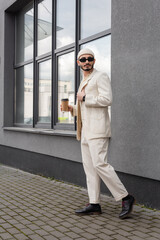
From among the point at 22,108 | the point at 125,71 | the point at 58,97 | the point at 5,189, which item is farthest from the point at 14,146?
the point at 125,71

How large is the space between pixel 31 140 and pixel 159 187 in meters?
4.10

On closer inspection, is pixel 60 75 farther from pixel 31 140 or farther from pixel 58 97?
pixel 31 140

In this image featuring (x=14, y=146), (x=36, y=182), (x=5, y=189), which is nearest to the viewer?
(x=5, y=189)

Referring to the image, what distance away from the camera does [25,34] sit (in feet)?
30.0

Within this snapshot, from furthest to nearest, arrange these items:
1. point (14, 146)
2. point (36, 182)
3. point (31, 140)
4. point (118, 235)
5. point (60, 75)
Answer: point (14, 146)
point (31, 140)
point (60, 75)
point (36, 182)
point (118, 235)

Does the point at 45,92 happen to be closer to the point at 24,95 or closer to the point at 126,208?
the point at 24,95

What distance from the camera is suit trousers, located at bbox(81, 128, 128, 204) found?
4.04m

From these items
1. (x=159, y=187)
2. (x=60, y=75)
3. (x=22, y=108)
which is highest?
(x=60, y=75)

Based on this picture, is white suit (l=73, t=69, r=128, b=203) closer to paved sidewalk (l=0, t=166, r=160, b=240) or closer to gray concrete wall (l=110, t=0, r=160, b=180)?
paved sidewalk (l=0, t=166, r=160, b=240)

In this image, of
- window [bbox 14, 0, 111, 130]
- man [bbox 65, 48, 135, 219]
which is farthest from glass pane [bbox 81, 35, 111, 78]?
man [bbox 65, 48, 135, 219]

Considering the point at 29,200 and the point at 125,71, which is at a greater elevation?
the point at 125,71

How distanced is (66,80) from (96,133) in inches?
125

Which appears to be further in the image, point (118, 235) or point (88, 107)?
point (88, 107)

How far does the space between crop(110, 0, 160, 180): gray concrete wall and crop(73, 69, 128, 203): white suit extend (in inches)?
23.2
